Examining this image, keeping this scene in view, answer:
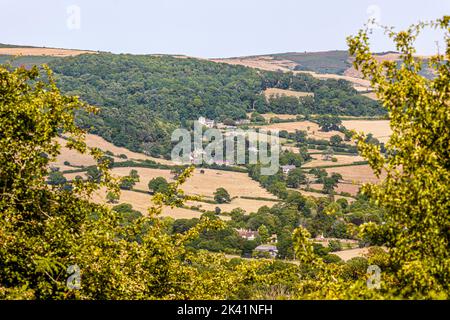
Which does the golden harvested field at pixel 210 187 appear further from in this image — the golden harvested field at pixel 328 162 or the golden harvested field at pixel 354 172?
the golden harvested field at pixel 328 162

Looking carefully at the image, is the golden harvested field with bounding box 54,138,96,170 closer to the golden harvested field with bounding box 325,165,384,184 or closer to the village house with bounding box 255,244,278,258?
the village house with bounding box 255,244,278,258

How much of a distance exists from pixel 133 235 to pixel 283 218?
3527 inches

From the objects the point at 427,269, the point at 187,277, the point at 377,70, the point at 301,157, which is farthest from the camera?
the point at 301,157

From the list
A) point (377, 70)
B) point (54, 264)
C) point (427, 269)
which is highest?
point (377, 70)

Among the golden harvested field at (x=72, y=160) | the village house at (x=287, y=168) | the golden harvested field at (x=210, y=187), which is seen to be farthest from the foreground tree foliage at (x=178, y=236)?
the village house at (x=287, y=168)

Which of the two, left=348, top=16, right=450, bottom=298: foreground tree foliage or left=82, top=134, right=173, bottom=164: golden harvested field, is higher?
left=348, top=16, right=450, bottom=298: foreground tree foliage

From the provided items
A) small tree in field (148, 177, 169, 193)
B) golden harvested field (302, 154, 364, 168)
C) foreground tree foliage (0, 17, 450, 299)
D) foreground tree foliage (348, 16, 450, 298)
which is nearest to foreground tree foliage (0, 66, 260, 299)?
foreground tree foliage (0, 17, 450, 299)

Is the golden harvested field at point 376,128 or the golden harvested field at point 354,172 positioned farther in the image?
the golden harvested field at point 376,128

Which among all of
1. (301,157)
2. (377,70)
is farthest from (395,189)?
(301,157)

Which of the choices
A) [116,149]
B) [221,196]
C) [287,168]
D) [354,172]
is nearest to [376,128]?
[287,168]

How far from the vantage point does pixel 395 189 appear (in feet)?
51.8
